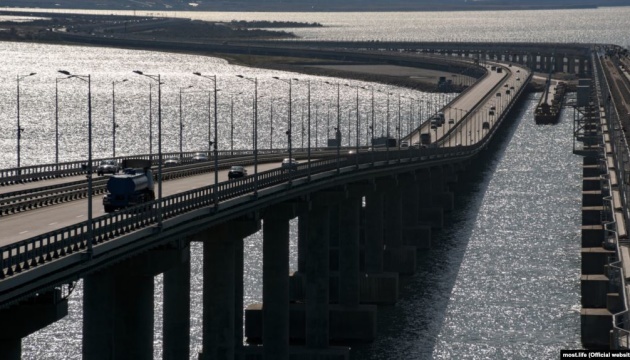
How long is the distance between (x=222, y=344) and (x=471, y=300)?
31462mm

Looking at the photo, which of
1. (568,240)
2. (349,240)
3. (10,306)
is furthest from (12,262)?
(568,240)

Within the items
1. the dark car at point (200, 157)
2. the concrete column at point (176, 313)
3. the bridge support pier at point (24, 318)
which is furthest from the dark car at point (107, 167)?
the bridge support pier at point (24, 318)

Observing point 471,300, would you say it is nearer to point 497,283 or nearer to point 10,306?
point 497,283

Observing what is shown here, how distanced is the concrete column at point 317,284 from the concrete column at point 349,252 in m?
4.60

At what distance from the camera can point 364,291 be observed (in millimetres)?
105312

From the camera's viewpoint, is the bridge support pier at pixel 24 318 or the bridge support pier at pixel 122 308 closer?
the bridge support pier at pixel 24 318

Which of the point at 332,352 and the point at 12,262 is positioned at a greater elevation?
the point at 12,262

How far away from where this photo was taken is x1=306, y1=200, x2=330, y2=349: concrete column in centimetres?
8950

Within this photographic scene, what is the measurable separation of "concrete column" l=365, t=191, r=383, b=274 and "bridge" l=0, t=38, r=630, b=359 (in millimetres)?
93

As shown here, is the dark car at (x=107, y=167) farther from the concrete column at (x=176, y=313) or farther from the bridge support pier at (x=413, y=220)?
the concrete column at (x=176, y=313)

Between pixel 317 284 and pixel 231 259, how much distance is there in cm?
1752

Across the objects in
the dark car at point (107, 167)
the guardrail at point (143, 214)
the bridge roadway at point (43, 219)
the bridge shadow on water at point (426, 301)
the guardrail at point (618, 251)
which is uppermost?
the guardrail at point (143, 214)

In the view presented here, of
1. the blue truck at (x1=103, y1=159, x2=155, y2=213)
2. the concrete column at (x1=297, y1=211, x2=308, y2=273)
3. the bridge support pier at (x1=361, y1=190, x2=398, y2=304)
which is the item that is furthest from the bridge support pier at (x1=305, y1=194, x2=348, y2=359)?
the blue truck at (x1=103, y1=159, x2=155, y2=213)

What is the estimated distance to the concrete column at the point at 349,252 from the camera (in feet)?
322
